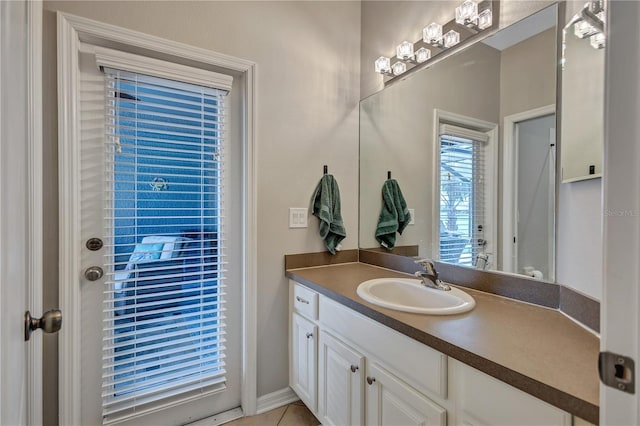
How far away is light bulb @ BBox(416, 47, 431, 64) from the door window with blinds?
394 millimetres

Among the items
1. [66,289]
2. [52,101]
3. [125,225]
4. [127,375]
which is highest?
[52,101]

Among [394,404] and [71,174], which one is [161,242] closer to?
[71,174]

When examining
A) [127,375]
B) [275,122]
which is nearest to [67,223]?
[127,375]

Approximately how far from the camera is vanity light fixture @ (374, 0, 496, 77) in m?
1.33

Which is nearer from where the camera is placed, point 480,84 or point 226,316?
point 480,84

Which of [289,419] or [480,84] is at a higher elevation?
[480,84]

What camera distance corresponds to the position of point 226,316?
171cm

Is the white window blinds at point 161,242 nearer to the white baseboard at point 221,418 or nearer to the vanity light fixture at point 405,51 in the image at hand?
the white baseboard at point 221,418

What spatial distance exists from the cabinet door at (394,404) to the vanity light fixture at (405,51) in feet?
5.25

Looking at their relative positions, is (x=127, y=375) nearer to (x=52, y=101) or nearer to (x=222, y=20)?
(x=52, y=101)

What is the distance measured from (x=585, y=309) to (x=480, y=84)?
3.35 ft

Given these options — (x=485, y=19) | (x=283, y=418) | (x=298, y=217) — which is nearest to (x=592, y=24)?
(x=485, y=19)

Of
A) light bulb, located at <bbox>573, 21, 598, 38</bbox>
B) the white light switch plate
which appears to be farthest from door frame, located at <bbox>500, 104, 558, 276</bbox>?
the white light switch plate

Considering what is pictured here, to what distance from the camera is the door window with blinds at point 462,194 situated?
1.40 meters
